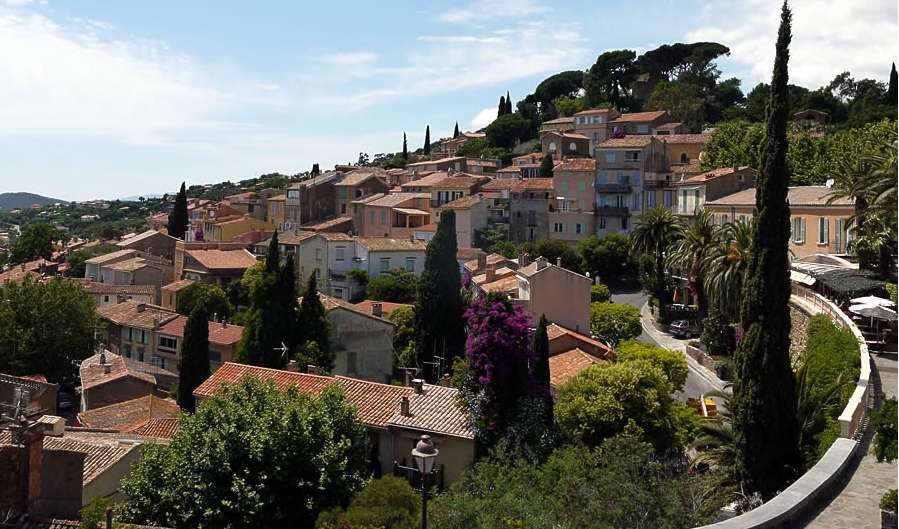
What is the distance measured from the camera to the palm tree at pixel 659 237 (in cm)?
5066

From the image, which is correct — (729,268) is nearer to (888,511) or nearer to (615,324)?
(615,324)

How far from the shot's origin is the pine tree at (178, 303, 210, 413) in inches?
1619

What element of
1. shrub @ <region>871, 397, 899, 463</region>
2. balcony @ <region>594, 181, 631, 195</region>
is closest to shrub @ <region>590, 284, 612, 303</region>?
balcony @ <region>594, 181, 631, 195</region>

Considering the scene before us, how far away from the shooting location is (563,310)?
43.8m

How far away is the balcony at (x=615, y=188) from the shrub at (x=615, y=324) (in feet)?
90.8

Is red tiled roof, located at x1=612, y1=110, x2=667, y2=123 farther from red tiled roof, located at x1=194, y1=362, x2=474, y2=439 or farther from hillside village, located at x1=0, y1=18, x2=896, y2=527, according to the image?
red tiled roof, located at x1=194, y1=362, x2=474, y2=439

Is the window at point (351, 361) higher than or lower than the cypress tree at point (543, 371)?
lower

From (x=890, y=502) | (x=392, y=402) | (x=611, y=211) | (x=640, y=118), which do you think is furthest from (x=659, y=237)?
(x=640, y=118)

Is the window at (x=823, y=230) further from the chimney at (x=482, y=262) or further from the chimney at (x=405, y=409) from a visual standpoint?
the chimney at (x=482, y=262)

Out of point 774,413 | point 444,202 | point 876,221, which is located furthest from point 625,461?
point 444,202

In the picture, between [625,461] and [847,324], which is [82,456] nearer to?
[625,461]

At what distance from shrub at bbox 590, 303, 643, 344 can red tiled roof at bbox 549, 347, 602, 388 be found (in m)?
6.98

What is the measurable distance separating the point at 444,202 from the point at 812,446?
61.0m

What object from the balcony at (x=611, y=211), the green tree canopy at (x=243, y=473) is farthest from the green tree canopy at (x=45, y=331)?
the balcony at (x=611, y=211)
